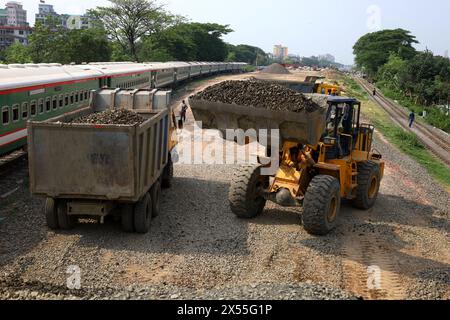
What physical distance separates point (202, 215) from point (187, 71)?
39.2 metres

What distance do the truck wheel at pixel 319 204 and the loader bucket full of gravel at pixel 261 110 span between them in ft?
3.09

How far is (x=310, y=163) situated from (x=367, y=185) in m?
2.07

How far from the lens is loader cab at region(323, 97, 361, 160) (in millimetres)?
10141

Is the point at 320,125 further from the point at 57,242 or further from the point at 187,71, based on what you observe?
the point at 187,71

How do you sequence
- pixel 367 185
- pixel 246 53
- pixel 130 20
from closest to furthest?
pixel 367 185 < pixel 130 20 < pixel 246 53

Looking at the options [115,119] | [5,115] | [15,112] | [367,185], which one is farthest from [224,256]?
[15,112]

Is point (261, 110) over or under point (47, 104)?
over

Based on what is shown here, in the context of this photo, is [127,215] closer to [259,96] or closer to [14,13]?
[259,96]

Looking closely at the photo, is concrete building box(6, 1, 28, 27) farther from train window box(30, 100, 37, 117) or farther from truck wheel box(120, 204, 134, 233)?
truck wheel box(120, 204, 134, 233)

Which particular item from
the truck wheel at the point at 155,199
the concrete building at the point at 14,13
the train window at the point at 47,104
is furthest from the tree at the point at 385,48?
the concrete building at the point at 14,13

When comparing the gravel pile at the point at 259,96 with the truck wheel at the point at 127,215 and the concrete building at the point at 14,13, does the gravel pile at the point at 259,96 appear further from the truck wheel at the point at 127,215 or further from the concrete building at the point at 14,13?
the concrete building at the point at 14,13

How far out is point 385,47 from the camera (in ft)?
311

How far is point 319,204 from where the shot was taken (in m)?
9.04
